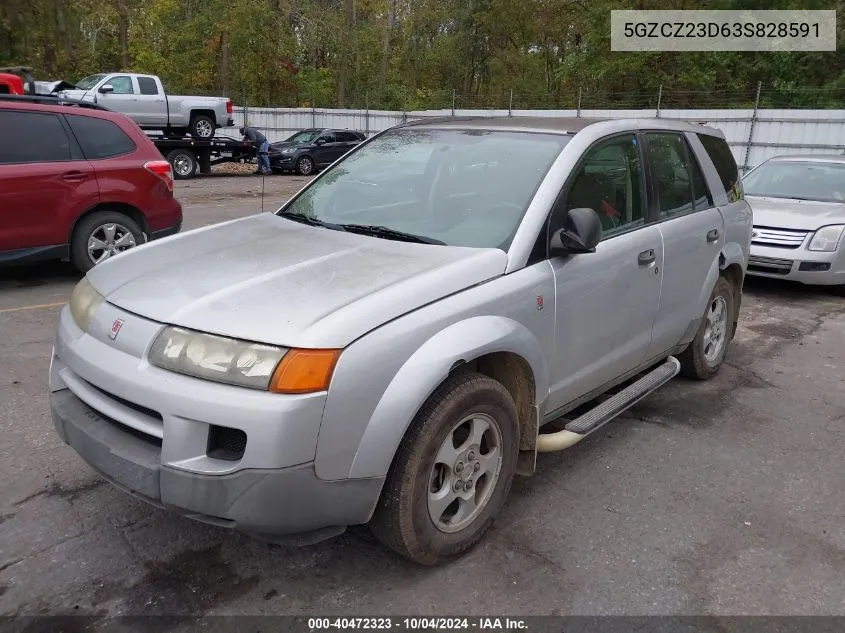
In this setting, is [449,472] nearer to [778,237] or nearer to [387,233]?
[387,233]

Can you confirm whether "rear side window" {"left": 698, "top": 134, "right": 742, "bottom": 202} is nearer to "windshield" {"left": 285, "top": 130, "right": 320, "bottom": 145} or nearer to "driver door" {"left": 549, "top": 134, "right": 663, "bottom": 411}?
"driver door" {"left": 549, "top": 134, "right": 663, "bottom": 411}

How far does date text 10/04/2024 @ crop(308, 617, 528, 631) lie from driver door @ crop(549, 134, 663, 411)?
3.57 feet

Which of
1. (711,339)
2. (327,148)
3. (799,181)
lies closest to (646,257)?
(711,339)

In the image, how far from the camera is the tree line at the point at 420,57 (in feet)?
96.6

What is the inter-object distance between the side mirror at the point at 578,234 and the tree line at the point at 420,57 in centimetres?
2073

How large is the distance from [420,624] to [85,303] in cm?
185

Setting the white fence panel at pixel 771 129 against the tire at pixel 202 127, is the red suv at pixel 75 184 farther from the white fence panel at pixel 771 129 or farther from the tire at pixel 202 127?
the tire at pixel 202 127

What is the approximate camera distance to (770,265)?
790 cm

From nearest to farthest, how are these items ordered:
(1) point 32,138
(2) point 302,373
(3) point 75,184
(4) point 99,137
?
1. (2) point 302,373
2. (1) point 32,138
3. (3) point 75,184
4. (4) point 99,137

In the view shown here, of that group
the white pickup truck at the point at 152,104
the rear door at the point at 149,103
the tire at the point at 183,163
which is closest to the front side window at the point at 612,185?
the white pickup truck at the point at 152,104

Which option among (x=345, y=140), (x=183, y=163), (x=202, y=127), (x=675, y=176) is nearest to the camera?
(x=675, y=176)

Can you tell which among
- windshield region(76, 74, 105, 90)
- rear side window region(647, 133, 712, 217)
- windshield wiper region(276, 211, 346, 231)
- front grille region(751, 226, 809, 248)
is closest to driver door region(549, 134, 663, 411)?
rear side window region(647, 133, 712, 217)

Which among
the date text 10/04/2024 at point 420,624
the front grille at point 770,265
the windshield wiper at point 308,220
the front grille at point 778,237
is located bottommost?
the date text 10/04/2024 at point 420,624

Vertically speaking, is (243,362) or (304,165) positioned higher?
(243,362)
